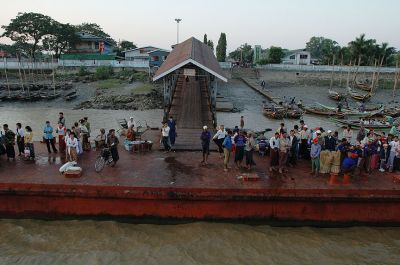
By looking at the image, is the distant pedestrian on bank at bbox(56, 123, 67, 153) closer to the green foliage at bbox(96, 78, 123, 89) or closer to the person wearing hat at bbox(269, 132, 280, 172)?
the person wearing hat at bbox(269, 132, 280, 172)

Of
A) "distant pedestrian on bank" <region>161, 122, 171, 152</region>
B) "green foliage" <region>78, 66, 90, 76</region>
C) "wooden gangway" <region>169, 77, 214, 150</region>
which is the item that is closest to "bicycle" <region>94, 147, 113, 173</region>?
"distant pedestrian on bank" <region>161, 122, 171, 152</region>

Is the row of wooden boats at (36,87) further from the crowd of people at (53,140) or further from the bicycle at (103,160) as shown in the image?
the bicycle at (103,160)

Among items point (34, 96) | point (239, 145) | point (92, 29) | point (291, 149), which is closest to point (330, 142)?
point (291, 149)

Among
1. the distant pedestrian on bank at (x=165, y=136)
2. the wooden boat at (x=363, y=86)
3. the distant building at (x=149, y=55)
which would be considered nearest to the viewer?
the distant pedestrian on bank at (x=165, y=136)

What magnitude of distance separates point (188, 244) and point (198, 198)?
1.21 metres

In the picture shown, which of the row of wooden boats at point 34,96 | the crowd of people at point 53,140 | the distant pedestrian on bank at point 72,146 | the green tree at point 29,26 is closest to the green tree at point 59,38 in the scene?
the green tree at point 29,26

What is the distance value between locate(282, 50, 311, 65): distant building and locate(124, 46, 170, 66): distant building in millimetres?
25650

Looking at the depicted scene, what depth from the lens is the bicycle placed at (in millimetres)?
9836

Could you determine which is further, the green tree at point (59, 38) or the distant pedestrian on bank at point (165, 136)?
the green tree at point (59, 38)

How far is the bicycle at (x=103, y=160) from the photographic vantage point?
984cm

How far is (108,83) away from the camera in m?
39.3

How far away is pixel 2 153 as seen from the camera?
10523 mm

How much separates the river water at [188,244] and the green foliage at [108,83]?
99.3 ft

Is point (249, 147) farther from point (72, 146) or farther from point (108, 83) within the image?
point (108, 83)
